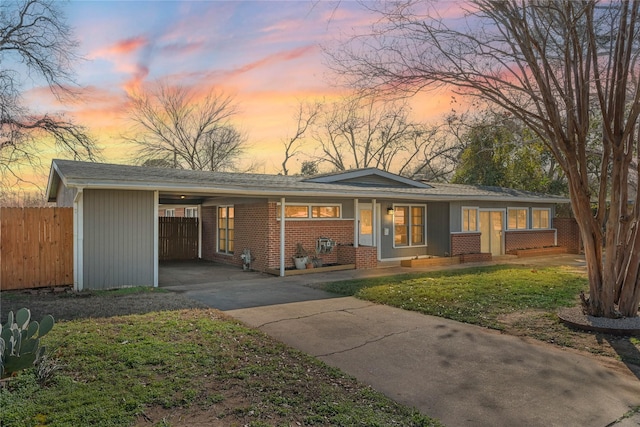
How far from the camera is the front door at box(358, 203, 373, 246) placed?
14625mm

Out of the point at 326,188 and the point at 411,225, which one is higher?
the point at 326,188

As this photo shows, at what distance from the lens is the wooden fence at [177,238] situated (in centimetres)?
1659

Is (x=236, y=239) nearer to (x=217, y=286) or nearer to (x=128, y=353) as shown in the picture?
(x=217, y=286)

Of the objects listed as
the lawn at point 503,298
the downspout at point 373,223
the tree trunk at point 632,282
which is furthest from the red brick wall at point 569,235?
the tree trunk at point 632,282

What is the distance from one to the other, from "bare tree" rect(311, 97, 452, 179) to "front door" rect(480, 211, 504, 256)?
1600cm

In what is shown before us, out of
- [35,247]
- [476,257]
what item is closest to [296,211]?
[35,247]

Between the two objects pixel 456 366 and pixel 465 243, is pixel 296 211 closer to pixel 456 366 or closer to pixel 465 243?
pixel 465 243

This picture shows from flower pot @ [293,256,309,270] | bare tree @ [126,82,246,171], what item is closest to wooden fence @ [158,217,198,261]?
flower pot @ [293,256,309,270]

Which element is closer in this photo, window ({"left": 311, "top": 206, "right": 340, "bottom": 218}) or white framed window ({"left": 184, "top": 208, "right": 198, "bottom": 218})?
window ({"left": 311, "top": 206, "right": 340, "bottom": 218})

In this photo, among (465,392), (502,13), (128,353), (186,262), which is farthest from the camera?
(186,262)

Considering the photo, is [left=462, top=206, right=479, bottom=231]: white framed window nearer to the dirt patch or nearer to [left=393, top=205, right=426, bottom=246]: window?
[left=393, top=205, right=426, bottom=246]: window

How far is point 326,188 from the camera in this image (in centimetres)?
1255

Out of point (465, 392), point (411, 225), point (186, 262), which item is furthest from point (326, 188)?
point (465, 392)

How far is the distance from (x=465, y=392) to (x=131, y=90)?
31573mm
